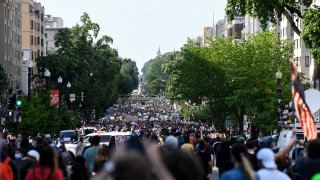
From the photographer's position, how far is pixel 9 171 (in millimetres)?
14570

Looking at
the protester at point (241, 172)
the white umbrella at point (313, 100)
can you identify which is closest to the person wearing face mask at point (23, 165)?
the protester at point (241, 172)

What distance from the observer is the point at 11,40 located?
353 ft

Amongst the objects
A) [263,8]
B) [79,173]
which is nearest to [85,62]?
[263,8]

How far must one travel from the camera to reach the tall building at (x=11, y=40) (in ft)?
333

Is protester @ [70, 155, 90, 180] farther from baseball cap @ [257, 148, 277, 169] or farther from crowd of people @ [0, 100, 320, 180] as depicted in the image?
baseball cap @ [257, 148, 277, 169]

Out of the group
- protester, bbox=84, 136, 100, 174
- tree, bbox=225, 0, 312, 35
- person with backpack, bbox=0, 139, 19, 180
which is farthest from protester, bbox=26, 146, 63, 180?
tree, bbox=225, 0, 312, 35

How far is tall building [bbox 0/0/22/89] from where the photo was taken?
101500 mm

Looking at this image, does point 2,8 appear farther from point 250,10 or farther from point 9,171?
point 9,171

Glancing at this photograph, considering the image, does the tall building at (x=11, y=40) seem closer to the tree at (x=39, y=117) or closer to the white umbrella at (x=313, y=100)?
the tree at (x=39, y=117)

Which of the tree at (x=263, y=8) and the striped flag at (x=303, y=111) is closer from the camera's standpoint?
the striped flag at (x=303, y=111)

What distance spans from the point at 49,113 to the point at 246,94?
15.3 meters

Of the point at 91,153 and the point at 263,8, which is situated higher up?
the point at 263,8

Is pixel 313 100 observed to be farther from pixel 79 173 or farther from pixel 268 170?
pixel 268 170

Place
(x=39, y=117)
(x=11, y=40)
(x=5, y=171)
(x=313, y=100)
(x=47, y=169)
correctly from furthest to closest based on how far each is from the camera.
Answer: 1. (x=11, y=40)
2. (x=39, y=117)
3. (x=313, y=100)
4. (x=5, y=171)
5. (x=47, y=169)
